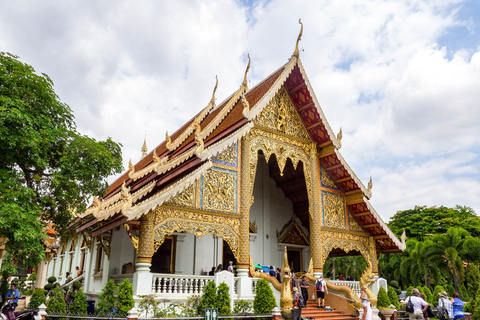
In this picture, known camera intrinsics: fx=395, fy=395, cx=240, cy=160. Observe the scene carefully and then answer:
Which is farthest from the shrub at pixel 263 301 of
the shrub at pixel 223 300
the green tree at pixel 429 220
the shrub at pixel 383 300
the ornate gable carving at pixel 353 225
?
the green tree at pixel 429 220

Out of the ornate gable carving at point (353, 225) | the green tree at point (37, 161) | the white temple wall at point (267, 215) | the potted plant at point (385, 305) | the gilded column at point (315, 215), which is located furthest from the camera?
the white temple wall at point (267, 215)

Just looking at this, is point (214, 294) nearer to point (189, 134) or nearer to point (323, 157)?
point (323, 157)

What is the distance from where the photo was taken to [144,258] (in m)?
8.72

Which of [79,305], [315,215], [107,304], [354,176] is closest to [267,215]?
[315,215]

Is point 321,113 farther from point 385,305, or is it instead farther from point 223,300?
point 223,300

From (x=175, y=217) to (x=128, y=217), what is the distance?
1325mm

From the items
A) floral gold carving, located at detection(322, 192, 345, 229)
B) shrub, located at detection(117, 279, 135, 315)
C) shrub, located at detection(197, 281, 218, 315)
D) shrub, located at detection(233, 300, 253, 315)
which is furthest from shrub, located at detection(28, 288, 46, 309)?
floral gold carving, located at detection(322, 192, 345, 229)

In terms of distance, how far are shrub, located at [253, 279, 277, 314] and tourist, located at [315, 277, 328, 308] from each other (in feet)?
7.32

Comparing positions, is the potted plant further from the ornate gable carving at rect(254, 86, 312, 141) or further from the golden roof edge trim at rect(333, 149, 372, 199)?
the ornate gable carving at rect(254, 86, 312, 141)

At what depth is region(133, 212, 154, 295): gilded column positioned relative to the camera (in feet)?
27.9

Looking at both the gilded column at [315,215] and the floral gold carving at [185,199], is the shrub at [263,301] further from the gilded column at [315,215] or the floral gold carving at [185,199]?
the gilded column at [315,215]

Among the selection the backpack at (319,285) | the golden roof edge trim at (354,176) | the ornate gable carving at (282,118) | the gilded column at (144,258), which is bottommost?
the backpack at (319,285)

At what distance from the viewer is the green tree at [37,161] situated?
7.06 metres

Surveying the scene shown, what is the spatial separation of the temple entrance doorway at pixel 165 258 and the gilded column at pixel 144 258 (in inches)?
143
